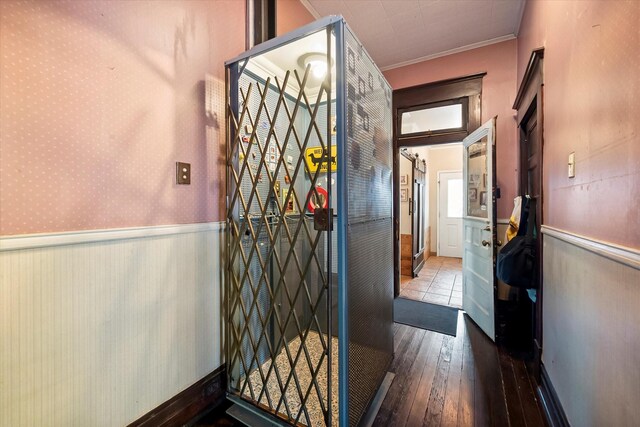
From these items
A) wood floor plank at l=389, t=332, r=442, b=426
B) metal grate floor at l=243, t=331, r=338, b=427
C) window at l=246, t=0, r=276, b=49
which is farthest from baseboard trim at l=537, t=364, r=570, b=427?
window at l=246, t=0, r=276, b=49

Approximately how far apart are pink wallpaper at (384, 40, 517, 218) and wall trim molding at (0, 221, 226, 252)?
8.68 feet

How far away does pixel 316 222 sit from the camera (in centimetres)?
120

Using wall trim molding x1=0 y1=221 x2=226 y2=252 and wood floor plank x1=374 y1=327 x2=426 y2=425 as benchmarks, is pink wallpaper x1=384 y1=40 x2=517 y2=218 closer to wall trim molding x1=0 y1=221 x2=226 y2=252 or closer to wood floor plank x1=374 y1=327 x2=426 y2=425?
wood floor plank x1=374 y1=327 x2=426 y2=425

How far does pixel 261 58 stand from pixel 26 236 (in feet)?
4.72

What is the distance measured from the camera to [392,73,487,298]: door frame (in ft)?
8.88

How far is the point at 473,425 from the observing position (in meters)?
1.34

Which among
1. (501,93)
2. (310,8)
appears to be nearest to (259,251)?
(310,8)

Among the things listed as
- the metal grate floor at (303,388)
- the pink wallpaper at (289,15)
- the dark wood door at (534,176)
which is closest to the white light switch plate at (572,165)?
the dark wood door at (534,176)

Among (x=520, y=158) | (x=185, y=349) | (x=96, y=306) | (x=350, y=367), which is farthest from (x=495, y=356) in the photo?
Result: (x=96, y=306)

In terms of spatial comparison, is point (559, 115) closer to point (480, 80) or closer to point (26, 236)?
point (480, 80)

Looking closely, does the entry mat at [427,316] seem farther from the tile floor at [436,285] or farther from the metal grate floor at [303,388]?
the metal grate floor at [303,388]

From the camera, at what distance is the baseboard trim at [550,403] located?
122 cm

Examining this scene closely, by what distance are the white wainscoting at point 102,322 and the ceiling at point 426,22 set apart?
2.18 metres

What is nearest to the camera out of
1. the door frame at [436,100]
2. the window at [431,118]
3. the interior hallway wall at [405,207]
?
the door frame at [436,100]
